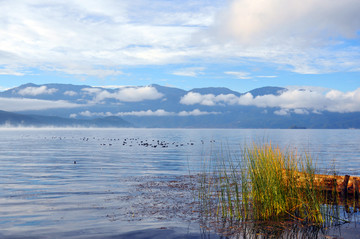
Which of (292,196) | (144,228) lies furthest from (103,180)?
(292,196)

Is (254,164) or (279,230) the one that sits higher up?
(254,164)

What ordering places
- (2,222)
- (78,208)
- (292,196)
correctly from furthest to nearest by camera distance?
(78,208), (292,196), (2,222)

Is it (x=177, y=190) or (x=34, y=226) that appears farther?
(x=177, y=190)

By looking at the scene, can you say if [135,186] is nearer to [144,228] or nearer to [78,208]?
[78,208]

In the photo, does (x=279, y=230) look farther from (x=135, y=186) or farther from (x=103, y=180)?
(x=103, y=180)

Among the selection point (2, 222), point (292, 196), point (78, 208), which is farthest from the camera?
point (78, 208)

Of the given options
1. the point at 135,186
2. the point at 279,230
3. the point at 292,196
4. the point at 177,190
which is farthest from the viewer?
the point at 135,186

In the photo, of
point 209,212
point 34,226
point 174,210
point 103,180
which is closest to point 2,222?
point 34,226

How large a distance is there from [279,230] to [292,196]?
277cm

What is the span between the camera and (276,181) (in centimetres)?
1415

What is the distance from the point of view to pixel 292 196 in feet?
48.8

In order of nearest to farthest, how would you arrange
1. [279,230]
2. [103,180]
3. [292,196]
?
[279,230], [292,196], [103,180]

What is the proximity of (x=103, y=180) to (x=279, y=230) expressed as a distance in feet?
53.4

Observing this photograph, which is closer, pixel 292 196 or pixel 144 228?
pixel 144 228
